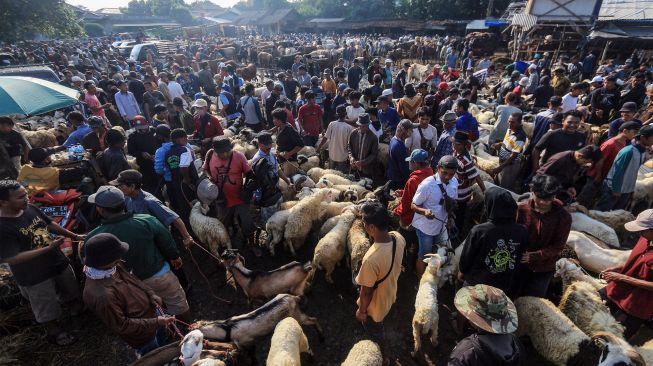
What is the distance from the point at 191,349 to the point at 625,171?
22.6ft

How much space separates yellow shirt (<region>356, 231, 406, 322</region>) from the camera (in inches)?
118

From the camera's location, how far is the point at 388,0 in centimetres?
4581

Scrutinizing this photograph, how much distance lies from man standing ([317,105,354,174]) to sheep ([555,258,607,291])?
14.6 ft

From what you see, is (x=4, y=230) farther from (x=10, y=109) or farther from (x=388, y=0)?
(x=388, y=0)

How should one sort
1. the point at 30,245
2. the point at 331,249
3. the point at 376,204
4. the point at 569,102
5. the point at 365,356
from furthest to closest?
the point at 569,102 → the point at 331,249 → the point at 30,245 → the point at 365,356 → the point at 376,204

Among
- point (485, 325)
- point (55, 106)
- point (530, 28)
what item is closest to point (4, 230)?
point (55, 106)

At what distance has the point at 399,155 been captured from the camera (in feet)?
19.2

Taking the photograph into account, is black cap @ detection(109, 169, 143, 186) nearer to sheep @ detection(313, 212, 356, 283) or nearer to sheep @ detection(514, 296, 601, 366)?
sheep @ detection(313, 212, 356, 283)

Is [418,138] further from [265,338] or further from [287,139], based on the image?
[265,338]

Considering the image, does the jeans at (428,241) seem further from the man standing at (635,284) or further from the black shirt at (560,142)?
the black shirt at (560,142)

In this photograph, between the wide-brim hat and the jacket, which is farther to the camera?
the jacket

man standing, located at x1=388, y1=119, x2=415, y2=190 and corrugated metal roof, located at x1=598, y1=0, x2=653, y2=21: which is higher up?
corrugated metal roof, located at x1=598, y1=0, x2=653, y2=21

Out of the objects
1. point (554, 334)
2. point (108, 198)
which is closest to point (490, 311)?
point (554, 334)

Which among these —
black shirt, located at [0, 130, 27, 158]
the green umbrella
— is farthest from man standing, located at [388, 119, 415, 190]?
black shirt, located at [0, 130, 27, 158]
